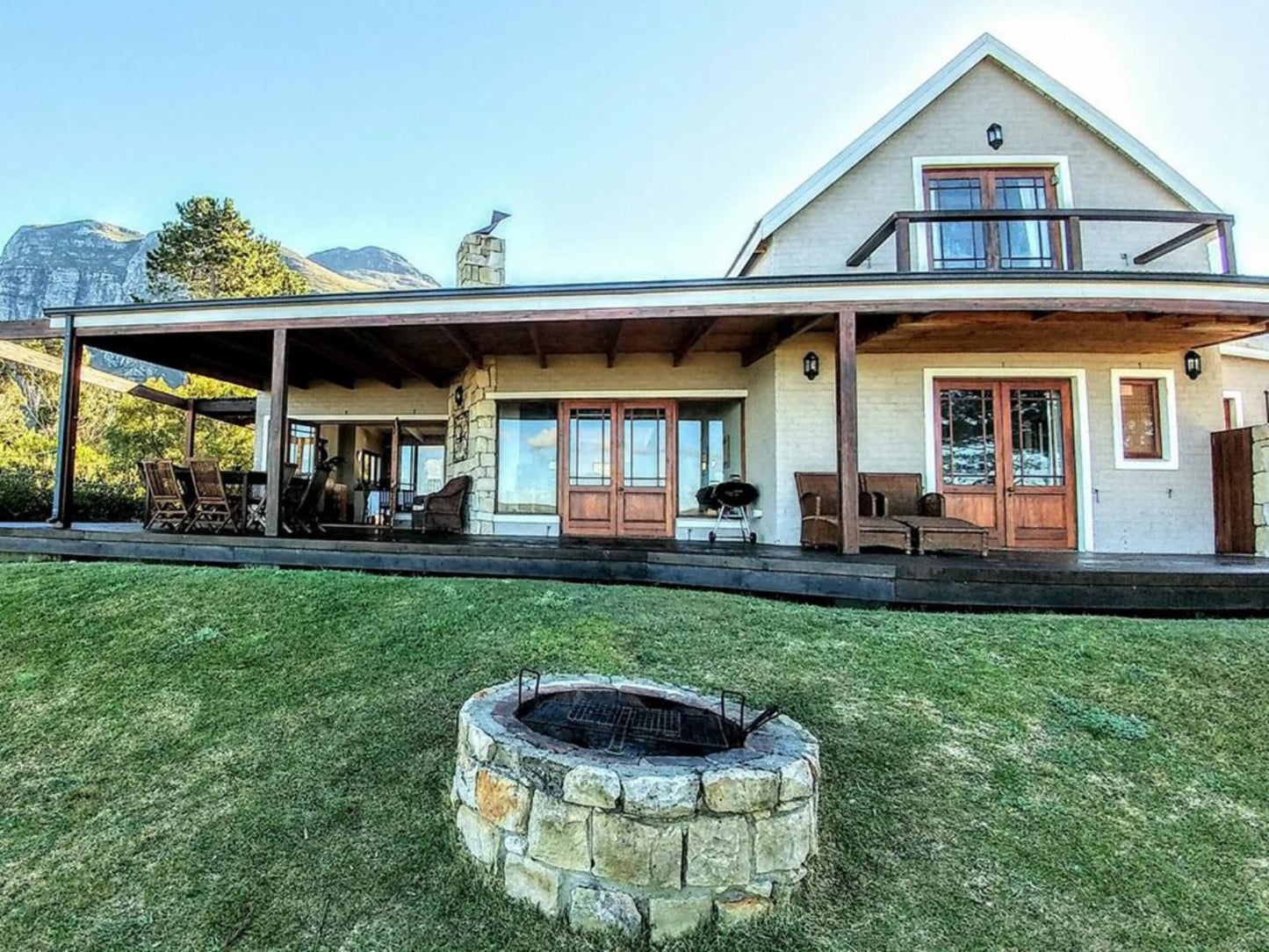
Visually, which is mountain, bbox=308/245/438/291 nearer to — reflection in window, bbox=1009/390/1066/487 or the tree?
the tree

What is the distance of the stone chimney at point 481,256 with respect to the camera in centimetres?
977

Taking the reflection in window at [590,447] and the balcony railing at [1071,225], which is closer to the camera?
the balcony railing at [1071,225]

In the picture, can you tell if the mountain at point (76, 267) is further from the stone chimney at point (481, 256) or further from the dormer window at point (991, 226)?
the dormer window at point (991, 226)

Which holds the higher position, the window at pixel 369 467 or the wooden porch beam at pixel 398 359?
the wooden porch beam at pixel 398 359

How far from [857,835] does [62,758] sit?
369cm

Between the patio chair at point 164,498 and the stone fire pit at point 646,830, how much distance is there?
248 inches

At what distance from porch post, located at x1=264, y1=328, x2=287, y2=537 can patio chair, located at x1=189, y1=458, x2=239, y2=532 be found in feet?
2.31

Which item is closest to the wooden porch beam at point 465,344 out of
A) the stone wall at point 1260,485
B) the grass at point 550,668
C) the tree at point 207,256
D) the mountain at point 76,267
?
the grass at point 550,668

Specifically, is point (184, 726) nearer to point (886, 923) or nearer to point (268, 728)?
point (268, 728)

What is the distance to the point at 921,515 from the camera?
6.88 m

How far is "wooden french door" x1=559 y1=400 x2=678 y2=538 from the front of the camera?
8.42m

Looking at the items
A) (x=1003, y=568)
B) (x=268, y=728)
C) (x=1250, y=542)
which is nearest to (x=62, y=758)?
(x=268, y=728)

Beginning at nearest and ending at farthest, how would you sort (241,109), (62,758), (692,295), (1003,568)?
(62,758) < (1003,568) < (692,295) < (241,109)

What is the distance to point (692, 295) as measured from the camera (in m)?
5.68
